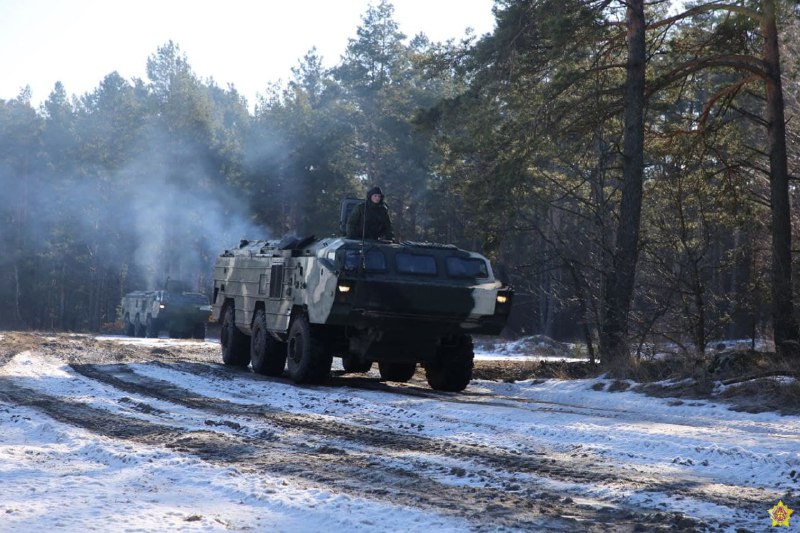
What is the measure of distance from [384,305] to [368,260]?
74 cm

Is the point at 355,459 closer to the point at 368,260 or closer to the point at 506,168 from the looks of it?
the point at 368,260

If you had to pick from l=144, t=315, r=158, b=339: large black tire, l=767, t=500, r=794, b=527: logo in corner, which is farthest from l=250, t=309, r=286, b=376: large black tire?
l=144, t=315, r=158, b=339: large black tire

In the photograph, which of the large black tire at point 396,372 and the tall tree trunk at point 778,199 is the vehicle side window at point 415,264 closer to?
the large black tire at point 396,372

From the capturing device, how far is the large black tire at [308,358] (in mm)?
14773

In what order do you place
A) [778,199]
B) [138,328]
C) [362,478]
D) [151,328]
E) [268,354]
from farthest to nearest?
[138,328] → [151,328] → [778,199] → [268,354] → [362,478]

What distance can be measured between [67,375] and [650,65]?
41.2 ft

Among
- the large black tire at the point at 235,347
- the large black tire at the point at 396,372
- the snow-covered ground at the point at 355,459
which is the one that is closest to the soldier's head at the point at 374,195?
the large black tire at the point at 396,372

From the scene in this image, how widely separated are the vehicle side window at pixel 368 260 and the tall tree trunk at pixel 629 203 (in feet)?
16.8

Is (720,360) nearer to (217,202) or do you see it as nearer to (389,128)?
(389,128)

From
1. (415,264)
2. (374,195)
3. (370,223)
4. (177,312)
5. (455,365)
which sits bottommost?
(455,365)

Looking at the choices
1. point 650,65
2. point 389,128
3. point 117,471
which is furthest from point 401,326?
point 389,128

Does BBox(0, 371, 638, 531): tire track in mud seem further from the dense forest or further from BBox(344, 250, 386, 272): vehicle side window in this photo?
the dense forest

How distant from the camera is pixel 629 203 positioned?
18141mm

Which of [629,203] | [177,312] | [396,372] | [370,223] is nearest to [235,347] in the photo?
[396,372]
